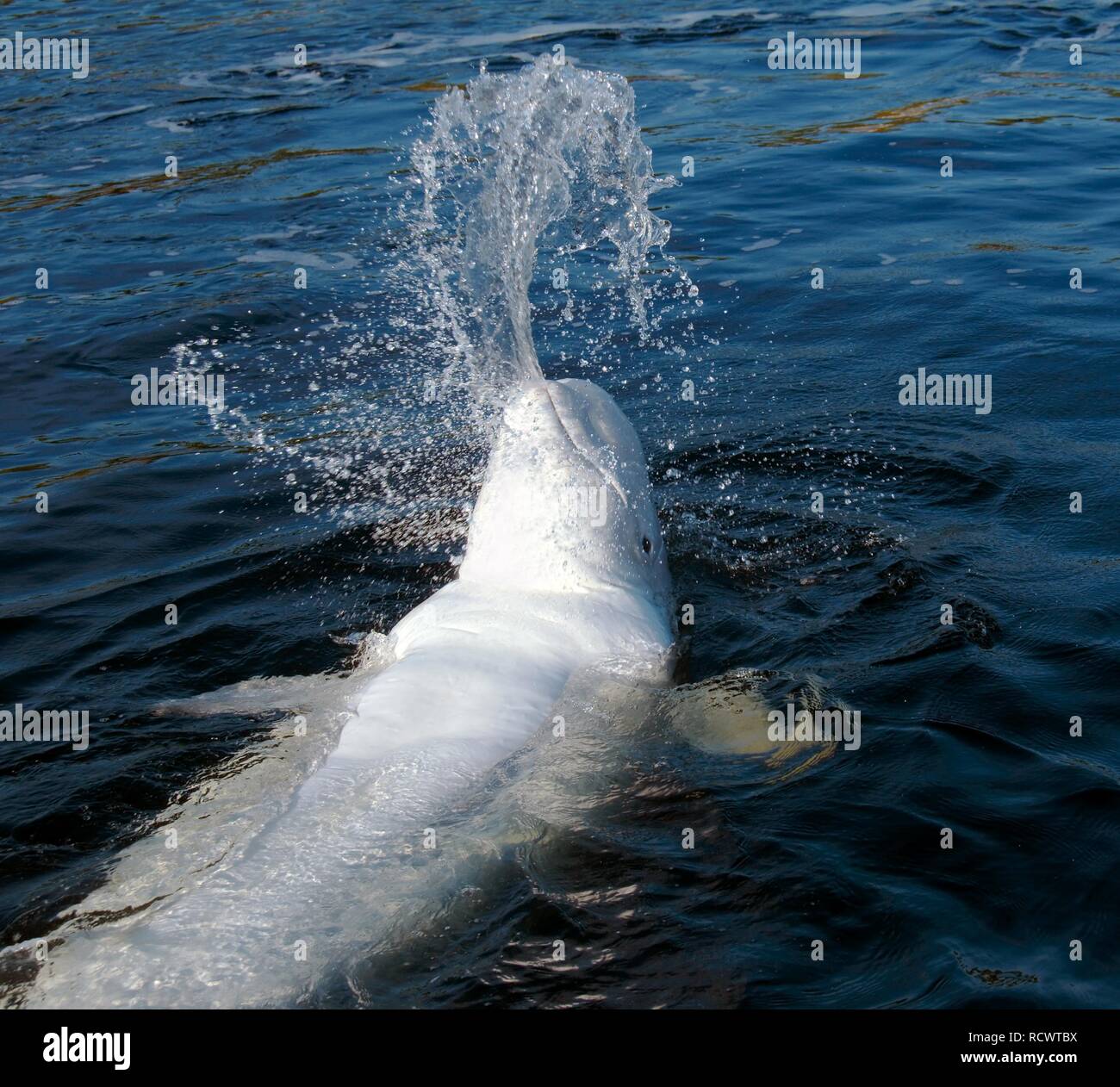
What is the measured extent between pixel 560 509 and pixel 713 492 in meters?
2.13

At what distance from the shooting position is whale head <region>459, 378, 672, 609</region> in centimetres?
719

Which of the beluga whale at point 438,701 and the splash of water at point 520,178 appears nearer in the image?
the beluga whale at point 438,701

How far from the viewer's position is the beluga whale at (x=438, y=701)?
493 cm

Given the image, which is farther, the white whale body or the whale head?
the whale head

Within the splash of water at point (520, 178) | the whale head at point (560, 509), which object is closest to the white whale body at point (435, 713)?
the whale head at point (560, 509)

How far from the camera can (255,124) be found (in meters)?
19.0

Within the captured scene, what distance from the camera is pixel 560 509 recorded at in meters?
7.24

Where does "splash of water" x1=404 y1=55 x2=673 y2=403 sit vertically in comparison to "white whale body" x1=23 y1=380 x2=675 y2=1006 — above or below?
above

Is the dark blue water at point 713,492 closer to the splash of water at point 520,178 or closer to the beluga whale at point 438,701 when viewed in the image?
the beluga whale at point 438,701

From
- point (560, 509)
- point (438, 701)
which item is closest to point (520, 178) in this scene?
point (560, 509)

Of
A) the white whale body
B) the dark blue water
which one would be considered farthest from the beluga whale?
the dark blue water

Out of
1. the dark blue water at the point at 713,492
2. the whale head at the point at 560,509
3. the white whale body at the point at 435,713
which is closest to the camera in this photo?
the white whale body at the point at 435,713

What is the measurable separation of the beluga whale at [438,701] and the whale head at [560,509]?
0.01m

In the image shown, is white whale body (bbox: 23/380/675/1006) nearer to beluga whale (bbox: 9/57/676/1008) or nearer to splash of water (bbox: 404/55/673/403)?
beluga whale (bbox: 9/57/676/1008)
